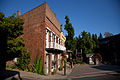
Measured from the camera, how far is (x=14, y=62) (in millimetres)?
11680

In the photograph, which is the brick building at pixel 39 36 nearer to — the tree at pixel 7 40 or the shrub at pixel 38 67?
the shrub at pixel 38 67

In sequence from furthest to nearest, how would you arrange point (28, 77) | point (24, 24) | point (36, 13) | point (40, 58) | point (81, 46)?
1. point (81, 46)
2. point (24, 24)
3. point (36, 13)
4. point (40, 58)
5. point (28, 77)

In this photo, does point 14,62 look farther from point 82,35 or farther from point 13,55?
point 82,35

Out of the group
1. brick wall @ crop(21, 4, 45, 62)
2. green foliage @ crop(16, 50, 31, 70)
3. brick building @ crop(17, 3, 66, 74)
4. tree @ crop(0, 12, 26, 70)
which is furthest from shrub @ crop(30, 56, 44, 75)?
tree @ crop(0, 12, 26, 70)

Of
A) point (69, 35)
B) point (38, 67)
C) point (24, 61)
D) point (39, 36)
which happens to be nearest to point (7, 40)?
point (24, 61)

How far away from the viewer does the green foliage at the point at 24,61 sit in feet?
34.6

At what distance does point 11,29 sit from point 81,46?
72.0ft

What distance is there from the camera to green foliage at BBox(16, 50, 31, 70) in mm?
10544

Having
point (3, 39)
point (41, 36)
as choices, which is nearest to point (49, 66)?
point (41, 36)

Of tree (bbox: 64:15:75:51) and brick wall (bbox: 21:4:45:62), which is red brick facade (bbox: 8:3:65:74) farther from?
tree (bbox: 64:15:75:51)

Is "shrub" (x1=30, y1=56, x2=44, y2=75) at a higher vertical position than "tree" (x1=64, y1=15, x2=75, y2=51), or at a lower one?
lower

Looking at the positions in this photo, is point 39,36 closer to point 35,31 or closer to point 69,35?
point 35,31

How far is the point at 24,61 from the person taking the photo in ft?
35.2

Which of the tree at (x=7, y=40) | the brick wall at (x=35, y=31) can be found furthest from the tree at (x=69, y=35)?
the tree at (x=7, y=40)
